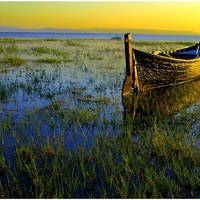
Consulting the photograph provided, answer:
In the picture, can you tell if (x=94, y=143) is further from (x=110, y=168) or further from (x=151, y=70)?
(x=151, y=70)

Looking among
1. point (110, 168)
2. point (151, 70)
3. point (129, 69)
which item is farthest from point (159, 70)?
point (110, 168)

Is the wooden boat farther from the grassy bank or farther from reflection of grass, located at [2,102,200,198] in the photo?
reflection of grass, located at [2,102,200,198]

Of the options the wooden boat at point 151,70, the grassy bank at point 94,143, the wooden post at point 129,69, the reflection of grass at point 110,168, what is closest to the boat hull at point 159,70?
the wooden boat at point 151,70

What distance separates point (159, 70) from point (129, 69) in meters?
1.64

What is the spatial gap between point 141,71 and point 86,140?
4.88 metres

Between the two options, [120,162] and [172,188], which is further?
[120,162]

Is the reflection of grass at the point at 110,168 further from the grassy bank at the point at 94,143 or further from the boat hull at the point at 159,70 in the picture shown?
the boat hull at the point at 159,70

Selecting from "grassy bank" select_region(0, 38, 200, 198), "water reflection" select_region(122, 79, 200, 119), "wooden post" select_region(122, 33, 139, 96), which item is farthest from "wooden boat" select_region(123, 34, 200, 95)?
"grassy bank" select_region(0, 38, 200, 198)

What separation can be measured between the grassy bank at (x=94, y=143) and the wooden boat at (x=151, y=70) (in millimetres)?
604

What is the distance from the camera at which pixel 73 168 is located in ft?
13.9

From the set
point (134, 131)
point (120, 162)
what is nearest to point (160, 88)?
point (134, 131)

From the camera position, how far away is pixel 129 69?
9242mm

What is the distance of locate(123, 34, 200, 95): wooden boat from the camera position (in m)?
9.23

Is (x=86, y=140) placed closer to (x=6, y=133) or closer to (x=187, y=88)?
(x=6, y=133)
